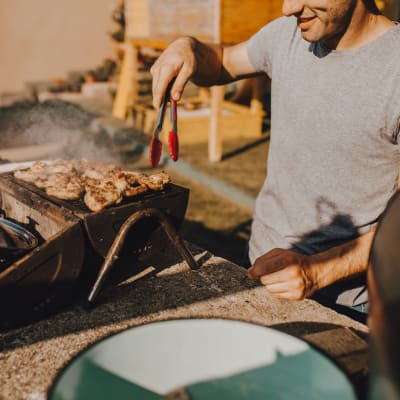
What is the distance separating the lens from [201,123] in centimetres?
933

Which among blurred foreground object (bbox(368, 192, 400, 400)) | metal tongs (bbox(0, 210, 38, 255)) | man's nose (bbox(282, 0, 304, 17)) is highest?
man's nose (bbox(282, 0, 304, 17))

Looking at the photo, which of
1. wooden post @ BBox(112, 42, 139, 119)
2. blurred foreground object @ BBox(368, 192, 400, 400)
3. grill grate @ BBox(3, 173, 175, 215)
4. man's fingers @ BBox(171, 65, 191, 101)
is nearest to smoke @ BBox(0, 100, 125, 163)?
wooden post @ BBox(112, 42, 139, 119)

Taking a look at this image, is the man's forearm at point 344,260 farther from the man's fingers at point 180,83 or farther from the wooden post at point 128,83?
the wooden post at point 128,83

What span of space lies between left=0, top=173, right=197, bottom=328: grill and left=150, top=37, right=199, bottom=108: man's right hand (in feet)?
1.33

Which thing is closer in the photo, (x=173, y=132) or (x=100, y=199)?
(x=100, y=199)

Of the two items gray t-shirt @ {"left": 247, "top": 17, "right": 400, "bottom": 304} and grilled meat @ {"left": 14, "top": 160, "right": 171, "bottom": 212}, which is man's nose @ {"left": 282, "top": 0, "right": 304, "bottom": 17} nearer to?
gray t-shirt @ {"left": 247, "top": 17, "right": 400, "bottom": 304}

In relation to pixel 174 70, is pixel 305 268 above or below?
below

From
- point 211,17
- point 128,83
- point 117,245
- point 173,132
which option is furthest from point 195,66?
point 128,83

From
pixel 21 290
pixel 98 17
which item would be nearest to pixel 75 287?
pixel 21 290

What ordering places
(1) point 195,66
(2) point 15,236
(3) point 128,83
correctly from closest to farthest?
(2) point 15,236 < (1) point 195,66 < (3) point 128,83

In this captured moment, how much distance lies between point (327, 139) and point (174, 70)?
0.78 m

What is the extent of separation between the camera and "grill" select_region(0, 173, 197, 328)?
5.09 ft

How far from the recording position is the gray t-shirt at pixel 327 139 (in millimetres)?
2086

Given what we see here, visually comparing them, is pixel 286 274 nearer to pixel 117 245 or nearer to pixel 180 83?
pixel 117 245
